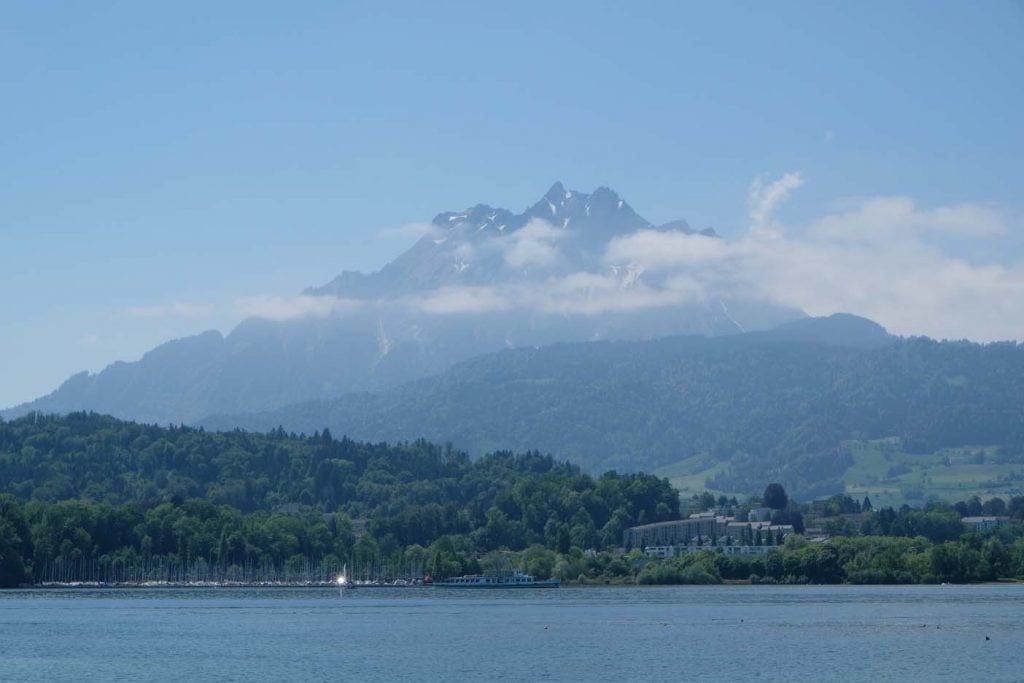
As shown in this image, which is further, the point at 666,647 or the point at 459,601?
the point at 459,601

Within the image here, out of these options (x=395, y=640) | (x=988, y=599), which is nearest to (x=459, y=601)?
(x=988, y=599)

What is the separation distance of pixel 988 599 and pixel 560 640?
2452 inches

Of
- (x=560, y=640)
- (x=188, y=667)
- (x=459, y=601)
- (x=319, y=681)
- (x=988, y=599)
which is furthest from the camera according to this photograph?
(x=459, y=601)

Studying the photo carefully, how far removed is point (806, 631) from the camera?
394 feet

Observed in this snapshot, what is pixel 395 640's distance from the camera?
119m

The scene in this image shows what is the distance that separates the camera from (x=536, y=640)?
117312 mm

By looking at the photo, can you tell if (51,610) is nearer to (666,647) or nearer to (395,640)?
(395,640)

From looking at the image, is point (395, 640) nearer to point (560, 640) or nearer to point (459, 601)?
point (560, 640)

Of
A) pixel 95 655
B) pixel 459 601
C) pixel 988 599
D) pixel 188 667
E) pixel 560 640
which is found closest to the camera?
pixel 188 667

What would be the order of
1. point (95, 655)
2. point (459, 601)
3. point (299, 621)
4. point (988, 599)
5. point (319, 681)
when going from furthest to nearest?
point (459, 601), point (988, 599), point (299, 621), point (95, 655), point (319, 681)

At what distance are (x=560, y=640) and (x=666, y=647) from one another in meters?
10.3

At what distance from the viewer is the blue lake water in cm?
9306

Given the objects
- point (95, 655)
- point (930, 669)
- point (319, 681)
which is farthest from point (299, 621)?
point (930, 669)

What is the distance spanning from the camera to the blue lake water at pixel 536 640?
93062mm
